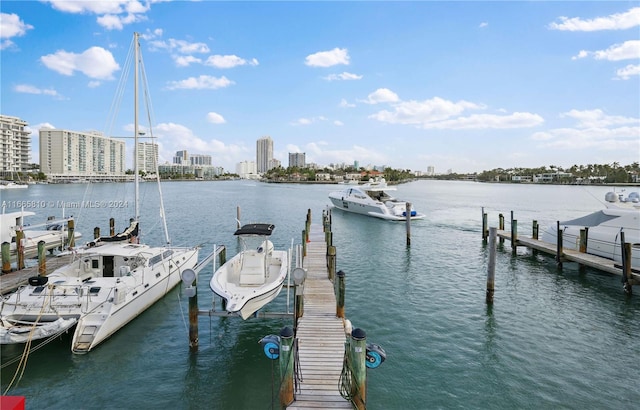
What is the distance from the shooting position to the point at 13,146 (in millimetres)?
151875

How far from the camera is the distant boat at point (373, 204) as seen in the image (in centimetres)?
4741

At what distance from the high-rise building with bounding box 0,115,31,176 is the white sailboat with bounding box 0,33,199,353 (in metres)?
170

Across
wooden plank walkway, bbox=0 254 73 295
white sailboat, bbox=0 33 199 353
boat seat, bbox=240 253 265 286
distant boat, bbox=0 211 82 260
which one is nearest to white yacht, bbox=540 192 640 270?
boat seat, bbox=240 253 265 286

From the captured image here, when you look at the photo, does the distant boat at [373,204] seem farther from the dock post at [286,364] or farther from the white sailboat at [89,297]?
the dock post at [286,364]

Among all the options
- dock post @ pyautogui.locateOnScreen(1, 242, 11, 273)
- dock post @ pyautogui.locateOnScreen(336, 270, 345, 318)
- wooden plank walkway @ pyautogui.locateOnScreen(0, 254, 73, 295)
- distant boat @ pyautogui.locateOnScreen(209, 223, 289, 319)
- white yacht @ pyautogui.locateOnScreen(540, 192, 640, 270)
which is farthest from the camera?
white yacht @ pyautogui.locateOnScreen(540, 192, 640, 270)

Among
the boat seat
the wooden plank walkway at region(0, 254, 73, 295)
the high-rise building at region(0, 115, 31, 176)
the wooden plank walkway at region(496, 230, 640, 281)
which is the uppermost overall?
the high-rise building at region(0, 115, 31, 176)

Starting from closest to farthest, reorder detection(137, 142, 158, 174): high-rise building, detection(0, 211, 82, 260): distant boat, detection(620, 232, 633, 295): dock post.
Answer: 1. detection(620, 232, 633, 295): dock post
2. detection(137, 142, 158, 174): high-rise building
3. detection(0, 211, 82, 260): distant boat

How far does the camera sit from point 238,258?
16062 millimetres

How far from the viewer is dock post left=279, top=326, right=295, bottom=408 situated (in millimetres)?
7949

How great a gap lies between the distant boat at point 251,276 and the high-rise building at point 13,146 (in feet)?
571

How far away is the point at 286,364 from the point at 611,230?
79.1 ft

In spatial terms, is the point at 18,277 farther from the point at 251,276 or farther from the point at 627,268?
the point at 627,268

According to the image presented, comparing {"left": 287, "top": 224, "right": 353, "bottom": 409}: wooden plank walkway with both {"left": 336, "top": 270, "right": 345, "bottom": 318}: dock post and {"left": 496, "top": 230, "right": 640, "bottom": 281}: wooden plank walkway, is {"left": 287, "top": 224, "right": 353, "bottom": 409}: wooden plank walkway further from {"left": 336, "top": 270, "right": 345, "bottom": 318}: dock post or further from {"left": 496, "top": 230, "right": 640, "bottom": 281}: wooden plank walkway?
{"left": 496, "top": 230, "right": 640, "bottom": 281}: wooden plank walkway

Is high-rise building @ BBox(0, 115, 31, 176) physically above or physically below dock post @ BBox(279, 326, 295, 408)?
above
